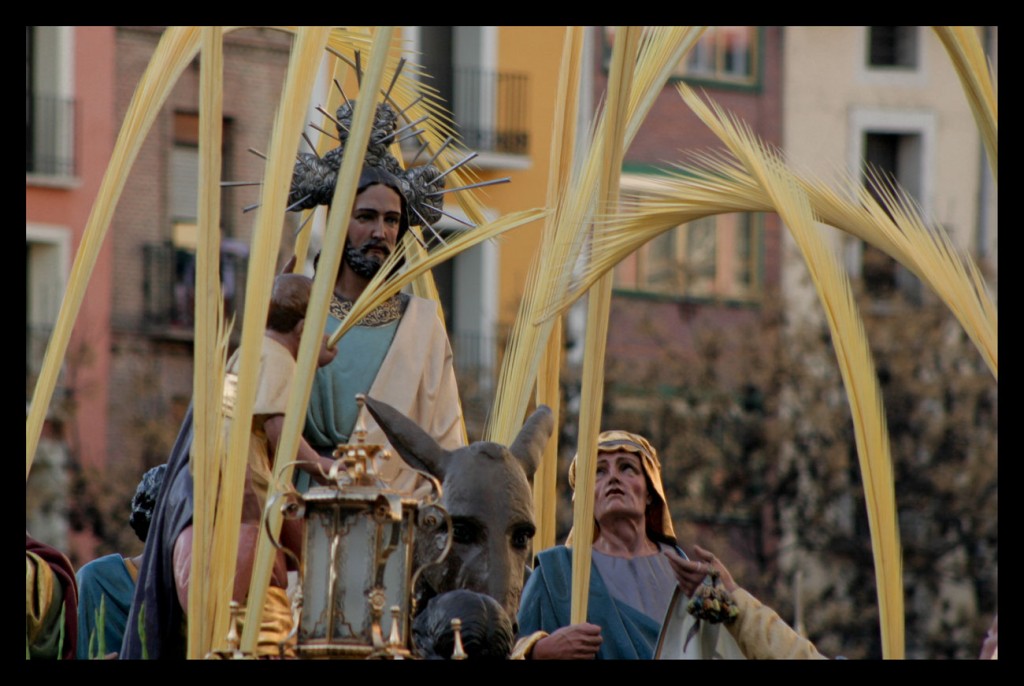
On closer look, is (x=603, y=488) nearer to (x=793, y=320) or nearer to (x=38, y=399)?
(x=38, y=399)

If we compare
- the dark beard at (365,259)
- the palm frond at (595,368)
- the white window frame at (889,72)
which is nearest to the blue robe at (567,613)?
the palm frond at (595,368)

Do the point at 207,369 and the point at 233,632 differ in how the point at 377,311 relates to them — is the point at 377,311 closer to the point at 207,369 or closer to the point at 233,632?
the point at 207,369

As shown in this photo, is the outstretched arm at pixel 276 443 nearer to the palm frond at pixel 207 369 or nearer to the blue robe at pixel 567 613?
the palm frond at pixel 207 369

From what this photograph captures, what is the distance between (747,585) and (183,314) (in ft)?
22.3

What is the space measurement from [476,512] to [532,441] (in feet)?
1.62

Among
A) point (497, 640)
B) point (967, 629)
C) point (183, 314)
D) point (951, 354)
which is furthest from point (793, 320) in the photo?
point (497, 640)

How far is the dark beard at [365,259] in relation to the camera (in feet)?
33.7

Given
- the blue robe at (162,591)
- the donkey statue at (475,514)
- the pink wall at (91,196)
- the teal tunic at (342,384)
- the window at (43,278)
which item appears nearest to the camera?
Result: the donkey statue at (475,514)

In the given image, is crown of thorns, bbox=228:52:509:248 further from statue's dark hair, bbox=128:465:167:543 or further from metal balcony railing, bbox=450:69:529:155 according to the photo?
metal balcony railing, bbox=450:69:529:155

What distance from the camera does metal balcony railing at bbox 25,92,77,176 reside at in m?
31.0

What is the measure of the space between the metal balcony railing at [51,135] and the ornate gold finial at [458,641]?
2310 cm

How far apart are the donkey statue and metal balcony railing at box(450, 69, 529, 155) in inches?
923

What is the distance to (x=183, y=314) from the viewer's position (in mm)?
31766
